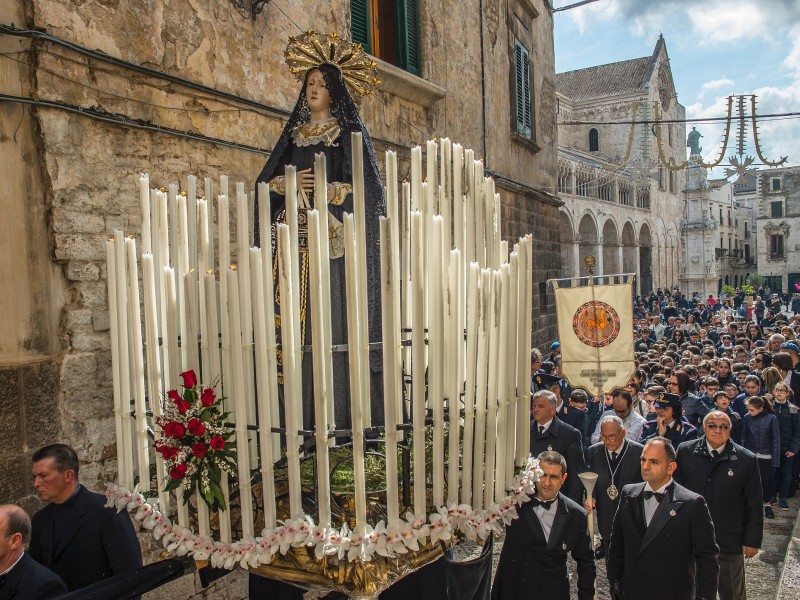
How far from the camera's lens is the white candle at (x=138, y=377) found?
341cm

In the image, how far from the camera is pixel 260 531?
3.28 m

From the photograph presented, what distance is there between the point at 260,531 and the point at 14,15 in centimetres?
337

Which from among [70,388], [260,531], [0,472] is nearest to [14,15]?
[70,388]

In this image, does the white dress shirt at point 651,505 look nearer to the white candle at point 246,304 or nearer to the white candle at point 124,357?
the white candle at point 246,304

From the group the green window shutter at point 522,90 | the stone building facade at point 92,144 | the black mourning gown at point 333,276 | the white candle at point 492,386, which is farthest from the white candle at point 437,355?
the green window shutter at point 522,90

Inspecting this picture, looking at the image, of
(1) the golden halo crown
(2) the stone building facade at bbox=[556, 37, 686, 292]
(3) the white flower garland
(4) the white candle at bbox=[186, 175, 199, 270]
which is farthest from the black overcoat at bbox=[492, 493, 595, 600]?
(2) the stone building facade at bbox=[556, 37, 686, 292]

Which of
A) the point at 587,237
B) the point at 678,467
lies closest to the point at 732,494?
the point at 678,467

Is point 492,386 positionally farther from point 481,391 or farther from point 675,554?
point 675,554

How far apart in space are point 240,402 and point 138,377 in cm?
68

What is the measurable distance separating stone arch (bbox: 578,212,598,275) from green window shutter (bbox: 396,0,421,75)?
31291 mm

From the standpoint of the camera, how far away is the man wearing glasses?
4.98 metres

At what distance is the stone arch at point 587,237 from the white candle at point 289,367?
36.9 meters

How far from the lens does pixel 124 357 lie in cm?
345

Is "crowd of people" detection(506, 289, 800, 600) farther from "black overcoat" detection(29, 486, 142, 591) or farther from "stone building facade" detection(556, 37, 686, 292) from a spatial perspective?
"stone building facade" detection(556, 37, 686, 292)
